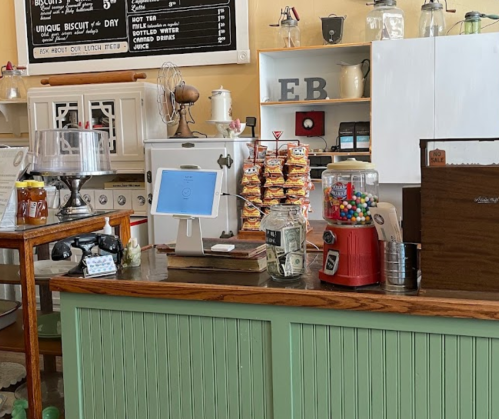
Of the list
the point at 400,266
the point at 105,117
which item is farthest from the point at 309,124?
the point at 400,266

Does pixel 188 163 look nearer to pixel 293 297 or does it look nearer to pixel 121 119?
pixel 121 119

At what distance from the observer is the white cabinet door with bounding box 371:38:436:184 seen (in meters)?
3.06

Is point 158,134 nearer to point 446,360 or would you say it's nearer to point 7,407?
point 7,407

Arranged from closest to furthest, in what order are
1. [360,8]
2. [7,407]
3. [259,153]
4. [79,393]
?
[79,393], [7,407], [259,153], [360,8]

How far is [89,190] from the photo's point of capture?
3803mm

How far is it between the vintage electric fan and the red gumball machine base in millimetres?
2039

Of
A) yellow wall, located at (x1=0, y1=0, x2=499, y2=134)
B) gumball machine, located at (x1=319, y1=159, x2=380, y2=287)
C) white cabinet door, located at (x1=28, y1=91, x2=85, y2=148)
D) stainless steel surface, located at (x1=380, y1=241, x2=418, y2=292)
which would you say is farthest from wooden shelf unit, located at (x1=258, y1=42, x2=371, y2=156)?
stainless steel surface, located at (x1=380, y1=241, x2=418, y2=292)

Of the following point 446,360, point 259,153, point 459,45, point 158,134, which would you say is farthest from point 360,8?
point 446,360

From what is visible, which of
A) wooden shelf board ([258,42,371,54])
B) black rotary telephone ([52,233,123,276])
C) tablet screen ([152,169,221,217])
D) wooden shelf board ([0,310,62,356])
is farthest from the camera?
wooden shelf board ([258,42,371,54])

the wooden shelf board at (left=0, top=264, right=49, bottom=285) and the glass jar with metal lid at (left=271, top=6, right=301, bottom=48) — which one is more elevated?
the glass jar with metal lid at (left=271, top=6, right=301, bottom=48)

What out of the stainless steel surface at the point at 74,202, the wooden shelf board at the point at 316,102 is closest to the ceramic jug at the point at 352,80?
the wooden shelf board at the point at 316,102

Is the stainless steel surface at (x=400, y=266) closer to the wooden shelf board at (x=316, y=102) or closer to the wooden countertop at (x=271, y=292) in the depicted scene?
the wooden countertop at (x=271, y=292)

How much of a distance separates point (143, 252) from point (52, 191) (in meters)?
1.15

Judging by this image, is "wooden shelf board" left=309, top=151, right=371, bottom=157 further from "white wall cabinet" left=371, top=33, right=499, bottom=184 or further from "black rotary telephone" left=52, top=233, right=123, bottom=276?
"black rotary telephone" left=52, top=233, right=123, bottom=276
